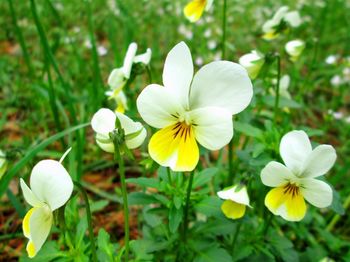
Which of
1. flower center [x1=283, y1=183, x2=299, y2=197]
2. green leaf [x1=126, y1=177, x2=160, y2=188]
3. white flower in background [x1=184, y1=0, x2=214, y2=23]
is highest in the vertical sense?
white flower in background [x1=184, y1=0, x2=214, y2=23]

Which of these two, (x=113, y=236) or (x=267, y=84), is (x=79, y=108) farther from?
(x=267, y=84)

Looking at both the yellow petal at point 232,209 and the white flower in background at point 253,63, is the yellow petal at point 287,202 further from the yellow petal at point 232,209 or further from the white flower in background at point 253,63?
the white flower in background at point 253,63

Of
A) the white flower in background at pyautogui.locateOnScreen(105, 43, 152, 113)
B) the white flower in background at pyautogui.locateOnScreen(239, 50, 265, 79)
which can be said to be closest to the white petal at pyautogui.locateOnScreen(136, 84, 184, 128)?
the white flower in background at pyautogui.locateOnScreen(105, 43, 152, 113)

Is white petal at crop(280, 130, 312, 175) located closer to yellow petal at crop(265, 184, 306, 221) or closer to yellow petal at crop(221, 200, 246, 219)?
yellow petal at crop(265, 184, 306, 221)

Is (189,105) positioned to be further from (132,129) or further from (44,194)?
(44,194)

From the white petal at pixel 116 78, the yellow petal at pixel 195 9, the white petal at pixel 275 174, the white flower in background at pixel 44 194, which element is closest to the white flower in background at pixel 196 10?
the yellow petal at pixel 195 9

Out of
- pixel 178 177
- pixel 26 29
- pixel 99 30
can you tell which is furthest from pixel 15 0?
pixel 178 177
